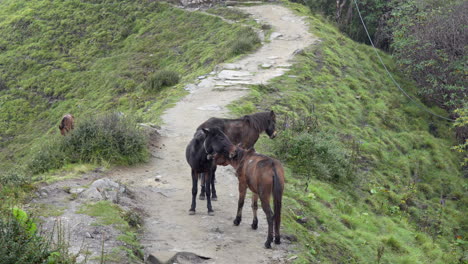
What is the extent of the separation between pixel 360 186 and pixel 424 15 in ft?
60.0

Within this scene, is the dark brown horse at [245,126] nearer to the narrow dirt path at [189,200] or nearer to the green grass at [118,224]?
the narrow dirt path at [189,200]

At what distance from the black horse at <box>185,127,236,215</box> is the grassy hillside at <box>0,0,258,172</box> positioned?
1079cm

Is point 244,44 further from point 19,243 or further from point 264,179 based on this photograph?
point 19,243

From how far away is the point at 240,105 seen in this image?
18.8 m

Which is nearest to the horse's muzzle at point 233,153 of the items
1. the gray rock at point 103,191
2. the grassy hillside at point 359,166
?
the grassy hillside at point 359,166

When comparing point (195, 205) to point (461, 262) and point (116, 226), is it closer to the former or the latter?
point (116, 226)

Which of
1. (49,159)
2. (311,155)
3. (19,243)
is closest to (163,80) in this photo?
(311,155)

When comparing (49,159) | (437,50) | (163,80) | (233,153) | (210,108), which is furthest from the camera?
(437,50)

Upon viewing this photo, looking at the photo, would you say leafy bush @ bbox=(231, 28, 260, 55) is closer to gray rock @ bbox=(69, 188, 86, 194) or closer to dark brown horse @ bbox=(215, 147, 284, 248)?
gray rock @ bbox=(69, 188, 86, 194)

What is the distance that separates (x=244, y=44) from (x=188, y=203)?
745 inches

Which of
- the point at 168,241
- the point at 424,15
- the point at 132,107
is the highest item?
the point at 424,15

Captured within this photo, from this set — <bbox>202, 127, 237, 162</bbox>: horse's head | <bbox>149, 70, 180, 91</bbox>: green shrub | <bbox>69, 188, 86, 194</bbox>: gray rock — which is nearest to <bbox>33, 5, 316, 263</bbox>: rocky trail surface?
<bbox>69, 188, 86, 194</bbox>: gray rock

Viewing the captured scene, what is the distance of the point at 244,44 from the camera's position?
2806 cm

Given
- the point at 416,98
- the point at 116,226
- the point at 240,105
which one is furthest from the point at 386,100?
the point at 116,226
